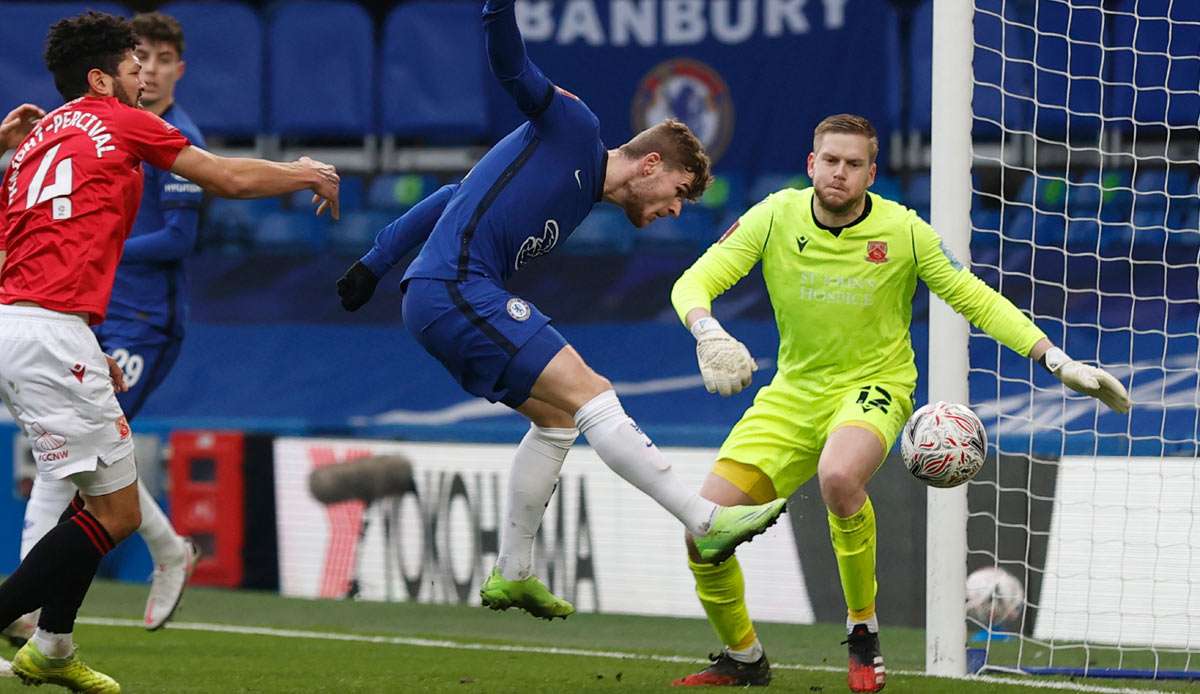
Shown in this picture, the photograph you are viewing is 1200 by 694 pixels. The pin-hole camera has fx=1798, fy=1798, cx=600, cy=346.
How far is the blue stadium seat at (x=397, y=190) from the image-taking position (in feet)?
45.2

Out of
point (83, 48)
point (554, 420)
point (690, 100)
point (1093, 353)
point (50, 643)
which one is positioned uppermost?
point (83, 48)

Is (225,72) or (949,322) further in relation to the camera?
(225,72)

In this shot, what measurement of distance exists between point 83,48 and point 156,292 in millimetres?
2325

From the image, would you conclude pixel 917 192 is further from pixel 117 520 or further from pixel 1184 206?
pixel 117 520

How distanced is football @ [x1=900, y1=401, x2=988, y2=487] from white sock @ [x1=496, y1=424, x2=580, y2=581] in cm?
114

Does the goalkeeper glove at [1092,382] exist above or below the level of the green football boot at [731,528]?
above

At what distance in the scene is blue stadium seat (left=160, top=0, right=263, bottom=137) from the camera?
13875 mm

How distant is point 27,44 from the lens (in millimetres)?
14000

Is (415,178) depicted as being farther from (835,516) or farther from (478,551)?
(835,516)

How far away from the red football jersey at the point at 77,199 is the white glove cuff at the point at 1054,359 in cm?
286

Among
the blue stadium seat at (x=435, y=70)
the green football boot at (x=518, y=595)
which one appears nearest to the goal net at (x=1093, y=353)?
the green football boot at (x=518, y=595)

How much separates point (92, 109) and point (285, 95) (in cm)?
853

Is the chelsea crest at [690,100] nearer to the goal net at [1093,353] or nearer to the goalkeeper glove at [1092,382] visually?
the goal net at [1093,353]

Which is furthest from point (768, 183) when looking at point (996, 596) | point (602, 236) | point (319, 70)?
point (996, 596)
